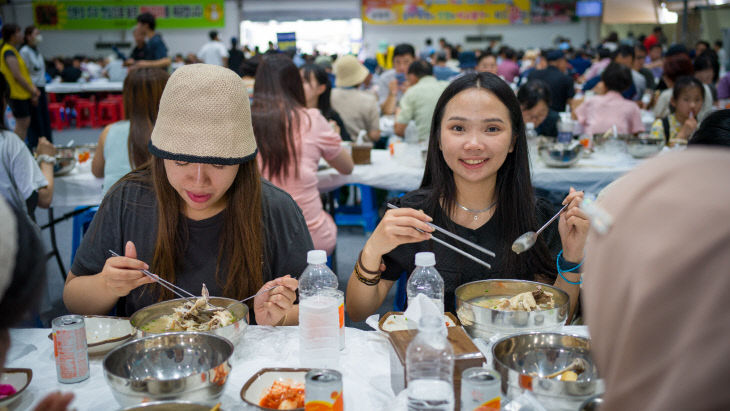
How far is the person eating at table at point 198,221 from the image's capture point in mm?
1769

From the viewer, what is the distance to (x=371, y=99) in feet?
20.3

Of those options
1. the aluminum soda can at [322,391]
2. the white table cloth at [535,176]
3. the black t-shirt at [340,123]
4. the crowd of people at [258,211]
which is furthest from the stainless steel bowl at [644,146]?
the aluminum soda can at [322,391]

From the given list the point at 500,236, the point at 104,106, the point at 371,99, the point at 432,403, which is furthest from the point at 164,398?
the point at 104,106

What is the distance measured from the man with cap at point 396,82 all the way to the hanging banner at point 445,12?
1277 centimetres

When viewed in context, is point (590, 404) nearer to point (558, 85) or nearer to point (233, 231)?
point (233, 231)

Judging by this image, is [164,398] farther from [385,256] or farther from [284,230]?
[385,256]

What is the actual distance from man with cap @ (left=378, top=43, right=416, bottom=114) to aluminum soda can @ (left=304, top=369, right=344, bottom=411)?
7.10 metres

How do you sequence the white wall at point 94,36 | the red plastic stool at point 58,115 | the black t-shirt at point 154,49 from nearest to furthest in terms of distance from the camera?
the black t-shirt at point 154,49 → the red plastic stool at point 58,115 → the white wall at point 94,36

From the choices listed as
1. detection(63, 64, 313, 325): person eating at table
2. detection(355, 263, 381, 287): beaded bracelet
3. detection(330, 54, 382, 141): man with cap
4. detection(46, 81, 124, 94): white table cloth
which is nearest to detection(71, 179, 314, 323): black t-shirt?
detection(63, 64, 313, 325): person eating at table

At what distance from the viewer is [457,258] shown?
7.28ft

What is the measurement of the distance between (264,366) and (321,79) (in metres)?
4.01

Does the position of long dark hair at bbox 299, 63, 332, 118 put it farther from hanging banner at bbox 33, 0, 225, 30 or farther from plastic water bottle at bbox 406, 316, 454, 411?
hanging banner at bbox 33, 0, 225, 30

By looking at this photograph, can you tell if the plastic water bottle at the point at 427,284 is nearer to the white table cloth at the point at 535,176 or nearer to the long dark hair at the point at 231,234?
the long dark hair at the point at 231,234

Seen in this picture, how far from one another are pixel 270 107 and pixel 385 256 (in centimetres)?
163
